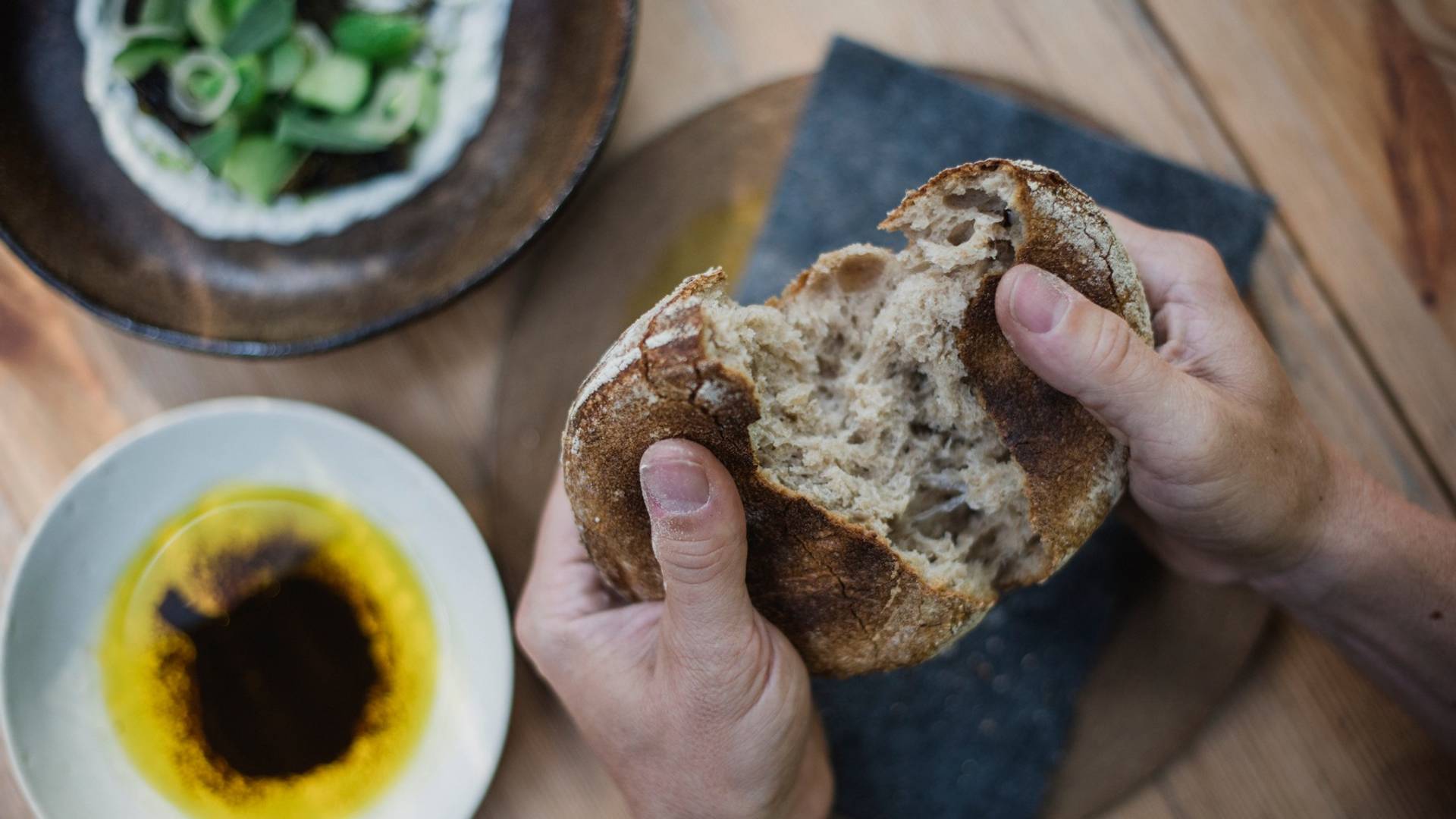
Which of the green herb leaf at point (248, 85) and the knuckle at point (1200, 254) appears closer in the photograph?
the knuckle at point (1200, 254)

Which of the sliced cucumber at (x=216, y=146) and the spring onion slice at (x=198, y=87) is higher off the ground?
the spring onion slice at (x=198, y=87)

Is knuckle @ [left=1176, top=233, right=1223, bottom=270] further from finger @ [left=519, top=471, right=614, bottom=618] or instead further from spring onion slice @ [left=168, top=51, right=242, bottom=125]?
spring onion slice @ [left=168, top=51, right=242, bottom=125]

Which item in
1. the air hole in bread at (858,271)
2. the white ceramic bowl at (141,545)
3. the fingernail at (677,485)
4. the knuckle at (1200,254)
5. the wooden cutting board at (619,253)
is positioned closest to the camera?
the fingernail at (677,485)

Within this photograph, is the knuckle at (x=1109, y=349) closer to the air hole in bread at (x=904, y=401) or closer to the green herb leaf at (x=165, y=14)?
the air hole in bread at (x=904, y=401)

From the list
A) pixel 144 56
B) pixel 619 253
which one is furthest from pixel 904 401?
pixel 144 56

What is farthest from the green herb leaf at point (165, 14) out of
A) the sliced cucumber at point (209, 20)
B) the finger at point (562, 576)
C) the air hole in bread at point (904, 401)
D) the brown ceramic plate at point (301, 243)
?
the air hole in bread at point (904, 401)

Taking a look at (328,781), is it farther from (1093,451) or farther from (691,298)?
(1093,451)

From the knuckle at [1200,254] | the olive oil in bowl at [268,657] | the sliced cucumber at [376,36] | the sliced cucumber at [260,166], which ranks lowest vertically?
the olive oil in bowl at [268,657]
